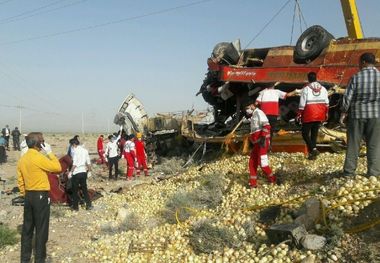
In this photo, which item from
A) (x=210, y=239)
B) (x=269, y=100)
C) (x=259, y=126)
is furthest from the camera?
(x=269, y=100)

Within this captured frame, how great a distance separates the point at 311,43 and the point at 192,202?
6.21 meters

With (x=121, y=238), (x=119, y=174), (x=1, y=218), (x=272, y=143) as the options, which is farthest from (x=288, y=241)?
(x=119, y=174)

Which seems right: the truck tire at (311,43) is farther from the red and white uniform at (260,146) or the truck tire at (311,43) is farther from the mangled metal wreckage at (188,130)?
the red and white uniform at (260,146)

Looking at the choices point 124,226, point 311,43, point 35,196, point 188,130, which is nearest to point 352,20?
point 311,43

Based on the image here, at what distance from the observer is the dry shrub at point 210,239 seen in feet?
22.1

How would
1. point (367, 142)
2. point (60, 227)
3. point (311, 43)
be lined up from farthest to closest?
point (311, 43) < point (60, 227) < point (367, 142)

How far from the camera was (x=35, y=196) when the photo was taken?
6.68 meters

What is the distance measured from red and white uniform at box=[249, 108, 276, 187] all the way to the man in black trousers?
4.01 m

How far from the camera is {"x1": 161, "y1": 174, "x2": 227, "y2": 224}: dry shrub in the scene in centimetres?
876

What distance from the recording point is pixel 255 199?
848 cm

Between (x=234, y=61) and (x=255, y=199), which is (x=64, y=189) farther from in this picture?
(x=234, y=61)

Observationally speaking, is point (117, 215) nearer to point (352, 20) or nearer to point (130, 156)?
point (130, 156)

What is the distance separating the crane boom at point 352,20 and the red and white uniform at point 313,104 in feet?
20.4

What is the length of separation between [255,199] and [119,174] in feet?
36.3
